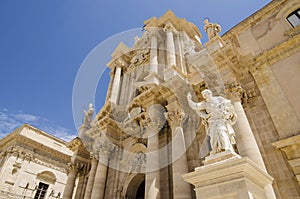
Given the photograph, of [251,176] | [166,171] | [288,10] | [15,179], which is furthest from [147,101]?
[15,179]

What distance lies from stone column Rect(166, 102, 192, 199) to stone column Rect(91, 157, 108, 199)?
4.83m

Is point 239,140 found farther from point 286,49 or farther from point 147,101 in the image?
point 286,49

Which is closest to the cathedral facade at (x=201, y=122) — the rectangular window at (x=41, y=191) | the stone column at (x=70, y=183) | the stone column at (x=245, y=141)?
the stone column at (x=245, y=141)

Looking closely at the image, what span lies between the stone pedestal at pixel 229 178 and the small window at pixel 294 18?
9.10 metres

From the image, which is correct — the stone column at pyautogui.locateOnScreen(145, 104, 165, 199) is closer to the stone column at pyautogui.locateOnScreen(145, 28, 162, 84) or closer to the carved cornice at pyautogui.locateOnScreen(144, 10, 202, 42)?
the stone column at pyautogui.locateOnScreen(145, 28, 162, 84)

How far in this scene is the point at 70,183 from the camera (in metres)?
12.8

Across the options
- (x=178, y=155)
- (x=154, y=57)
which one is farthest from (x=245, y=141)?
(x=154, y=57)

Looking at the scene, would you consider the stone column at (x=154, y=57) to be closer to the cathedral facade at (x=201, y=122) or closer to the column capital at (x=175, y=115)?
the cathedral facade at (x=201, y=122)

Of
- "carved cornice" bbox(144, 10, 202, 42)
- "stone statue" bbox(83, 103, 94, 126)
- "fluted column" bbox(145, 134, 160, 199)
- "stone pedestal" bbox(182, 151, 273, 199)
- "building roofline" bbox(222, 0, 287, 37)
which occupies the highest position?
"carved cornice" bbox(144, 10, 202, 42)

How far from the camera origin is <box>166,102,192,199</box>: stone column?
6.40m

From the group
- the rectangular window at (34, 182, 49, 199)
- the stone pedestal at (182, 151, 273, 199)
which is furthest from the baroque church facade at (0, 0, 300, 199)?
the rectangular window at (34, 182, 49, 199)

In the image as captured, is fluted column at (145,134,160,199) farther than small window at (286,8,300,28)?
No

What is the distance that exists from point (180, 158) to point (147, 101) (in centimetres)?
346

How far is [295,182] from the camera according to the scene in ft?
19.3
